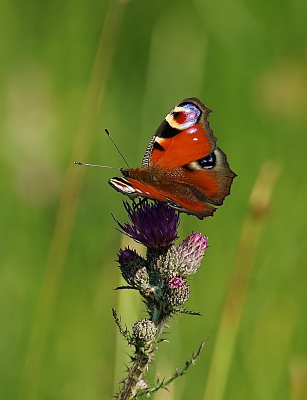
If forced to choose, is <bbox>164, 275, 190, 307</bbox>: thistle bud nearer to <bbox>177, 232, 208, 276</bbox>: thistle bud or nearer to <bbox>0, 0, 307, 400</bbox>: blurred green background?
<bbox>177, 232, 208, 276</bbox>: thistle bud

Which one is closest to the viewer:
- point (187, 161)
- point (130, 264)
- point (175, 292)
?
point (175, 292)

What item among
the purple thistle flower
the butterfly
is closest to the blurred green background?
the butterfly

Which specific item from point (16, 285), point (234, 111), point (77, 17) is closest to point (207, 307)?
point (16, 285)

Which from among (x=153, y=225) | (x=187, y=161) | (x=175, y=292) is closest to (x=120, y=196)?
(x=187, y=161)

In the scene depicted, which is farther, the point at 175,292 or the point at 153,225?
the point at 153,225

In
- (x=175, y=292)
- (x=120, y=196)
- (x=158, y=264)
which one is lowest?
(x=175, y=292)

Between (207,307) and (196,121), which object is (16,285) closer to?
(207,307)

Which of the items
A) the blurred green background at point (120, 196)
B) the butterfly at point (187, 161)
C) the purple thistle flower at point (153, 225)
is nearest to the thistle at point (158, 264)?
the purple thistle flower at point (153, 225)

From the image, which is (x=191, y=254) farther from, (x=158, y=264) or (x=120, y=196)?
(x=120, y=196)
